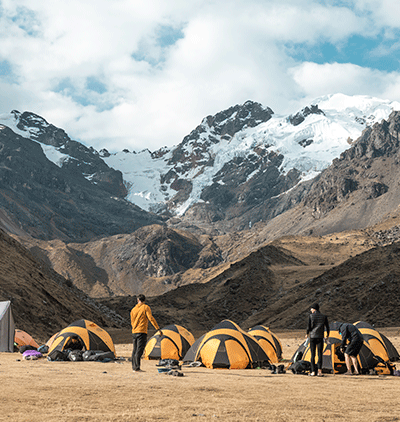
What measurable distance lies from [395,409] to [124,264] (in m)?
181

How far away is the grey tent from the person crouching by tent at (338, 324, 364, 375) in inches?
613

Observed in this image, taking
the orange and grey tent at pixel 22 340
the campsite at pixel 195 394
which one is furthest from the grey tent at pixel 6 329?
the campsite at pixel 195 394

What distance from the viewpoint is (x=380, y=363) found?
57.2ft

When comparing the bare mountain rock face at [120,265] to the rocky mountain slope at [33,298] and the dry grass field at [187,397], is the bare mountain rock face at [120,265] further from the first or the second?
the dry grass field at [187,397]

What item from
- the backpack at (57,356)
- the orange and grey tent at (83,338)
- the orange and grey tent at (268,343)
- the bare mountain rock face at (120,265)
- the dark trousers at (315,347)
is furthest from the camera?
the bare mountain rock face at (120,265)

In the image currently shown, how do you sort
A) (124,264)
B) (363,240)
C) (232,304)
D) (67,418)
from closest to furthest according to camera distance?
(67,418) < (232,304) < (363,240) < (124,264)

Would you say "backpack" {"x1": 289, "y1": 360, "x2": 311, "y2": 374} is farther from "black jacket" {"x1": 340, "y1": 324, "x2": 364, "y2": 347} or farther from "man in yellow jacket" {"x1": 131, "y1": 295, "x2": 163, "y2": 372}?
"man in yellow jacket" {"x1": 131, "y1": 295, "x2": 163, "y2": 372}

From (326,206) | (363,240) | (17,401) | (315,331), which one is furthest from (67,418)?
(326,206)

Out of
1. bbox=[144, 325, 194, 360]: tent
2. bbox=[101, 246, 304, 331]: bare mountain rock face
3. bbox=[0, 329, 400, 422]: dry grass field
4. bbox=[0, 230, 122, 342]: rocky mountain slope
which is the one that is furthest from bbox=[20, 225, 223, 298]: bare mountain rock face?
bbox=[0, 329, 400, 422]: dry grass field

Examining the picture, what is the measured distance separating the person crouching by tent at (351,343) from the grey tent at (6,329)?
15.6 meters

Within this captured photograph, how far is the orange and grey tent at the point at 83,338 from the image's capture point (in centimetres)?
2039

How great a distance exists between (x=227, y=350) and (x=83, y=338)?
6.41 meters

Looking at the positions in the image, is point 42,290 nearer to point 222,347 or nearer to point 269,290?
point 222,347

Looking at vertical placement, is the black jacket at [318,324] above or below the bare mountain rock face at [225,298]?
below
